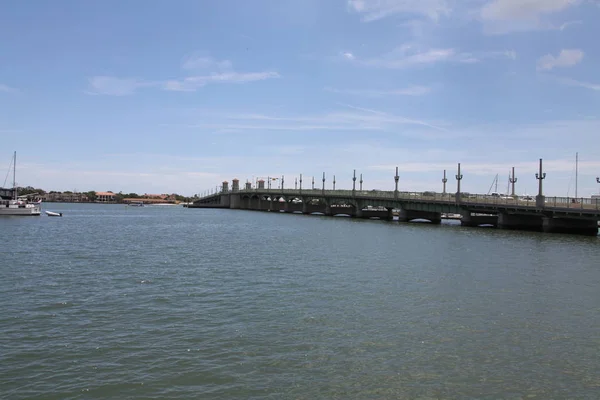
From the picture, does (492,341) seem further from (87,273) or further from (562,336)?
(87,273)

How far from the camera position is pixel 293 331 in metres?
17.8

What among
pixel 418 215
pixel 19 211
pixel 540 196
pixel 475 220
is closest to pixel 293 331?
pixel 540 196

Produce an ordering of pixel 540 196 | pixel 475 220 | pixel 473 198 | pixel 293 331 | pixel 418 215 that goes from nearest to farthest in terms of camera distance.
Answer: pixel 293 331 < pixel 540 196 < pixel 473 198 < pixel 475 220 < pixel 418 215

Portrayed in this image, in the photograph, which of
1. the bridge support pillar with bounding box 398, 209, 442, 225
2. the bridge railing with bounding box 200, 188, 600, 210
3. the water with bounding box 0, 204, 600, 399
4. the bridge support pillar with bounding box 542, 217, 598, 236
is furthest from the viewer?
the bridge support pillar with bounding box 398, 209, 442, 225

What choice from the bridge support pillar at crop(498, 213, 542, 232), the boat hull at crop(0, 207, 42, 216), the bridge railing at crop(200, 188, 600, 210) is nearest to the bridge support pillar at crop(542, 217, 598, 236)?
the bridge railing at crop(200, 188, 600, 210)

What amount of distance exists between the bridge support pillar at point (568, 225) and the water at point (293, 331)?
159ft

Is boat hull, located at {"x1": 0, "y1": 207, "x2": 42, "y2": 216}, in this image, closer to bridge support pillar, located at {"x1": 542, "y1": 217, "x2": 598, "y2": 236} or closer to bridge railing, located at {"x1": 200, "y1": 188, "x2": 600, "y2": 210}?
bridge railing, located at {"x1": 200, "y1": 188, "x2": 600, "y2": 210}

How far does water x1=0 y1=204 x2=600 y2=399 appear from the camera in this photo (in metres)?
13.0

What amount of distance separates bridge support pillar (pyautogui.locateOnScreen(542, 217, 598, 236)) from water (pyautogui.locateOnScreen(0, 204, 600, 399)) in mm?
48546

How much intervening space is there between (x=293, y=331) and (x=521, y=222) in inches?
3172

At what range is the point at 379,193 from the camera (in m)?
124

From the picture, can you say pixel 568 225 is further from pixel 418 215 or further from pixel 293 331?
pixel 293 331

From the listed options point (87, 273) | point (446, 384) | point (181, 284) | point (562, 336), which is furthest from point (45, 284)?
point (562, 336)

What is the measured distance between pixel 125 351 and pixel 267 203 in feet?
604
